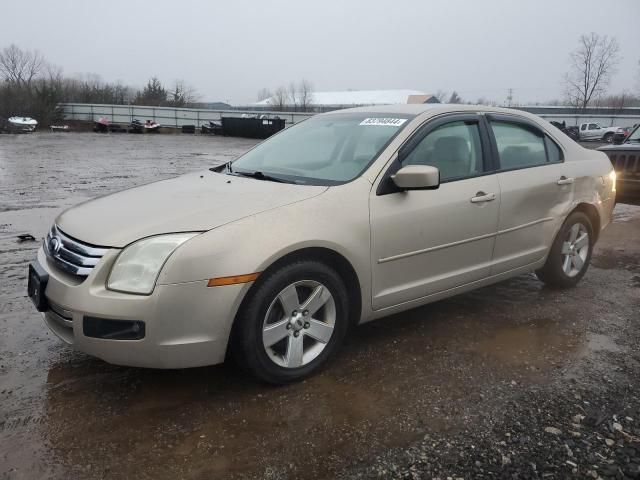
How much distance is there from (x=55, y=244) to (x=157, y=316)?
2.94 ft

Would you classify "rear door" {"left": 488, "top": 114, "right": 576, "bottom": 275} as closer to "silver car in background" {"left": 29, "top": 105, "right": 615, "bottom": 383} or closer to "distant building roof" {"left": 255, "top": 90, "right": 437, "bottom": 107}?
"silver car in background" {"left": 29, "top": 105, "right": 615, "bottom": 383}

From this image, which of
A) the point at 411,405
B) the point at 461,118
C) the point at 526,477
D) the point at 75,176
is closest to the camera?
the point at 526,477

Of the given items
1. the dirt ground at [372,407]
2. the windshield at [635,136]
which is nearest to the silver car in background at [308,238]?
the dirt ground at [372,407]

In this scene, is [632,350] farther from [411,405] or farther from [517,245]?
[411,405]

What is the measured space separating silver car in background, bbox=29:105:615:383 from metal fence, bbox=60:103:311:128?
143 feet

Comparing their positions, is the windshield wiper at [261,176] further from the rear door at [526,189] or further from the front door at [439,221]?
the rear door at [526,189]

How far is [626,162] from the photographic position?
7344mm

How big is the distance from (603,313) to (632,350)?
721 mm

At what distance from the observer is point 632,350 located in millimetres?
3561

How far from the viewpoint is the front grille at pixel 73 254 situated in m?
2.63

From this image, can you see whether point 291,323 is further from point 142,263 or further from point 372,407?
point 142,263

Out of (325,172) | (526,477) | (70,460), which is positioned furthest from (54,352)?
(526,477)

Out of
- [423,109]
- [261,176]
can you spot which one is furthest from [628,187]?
[261,176]

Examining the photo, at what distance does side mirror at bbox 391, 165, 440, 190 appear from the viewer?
3.14 m
